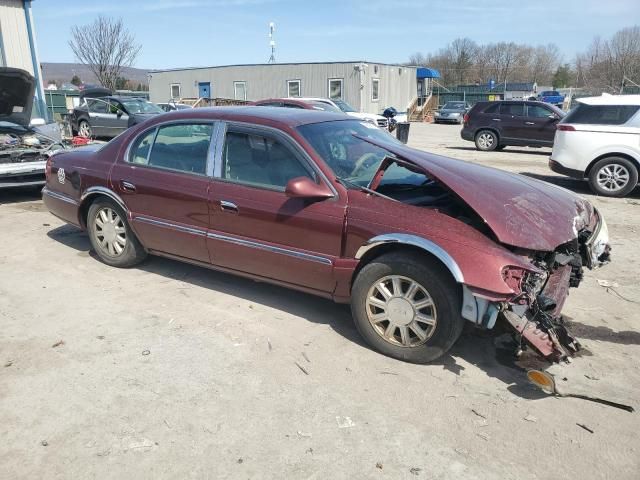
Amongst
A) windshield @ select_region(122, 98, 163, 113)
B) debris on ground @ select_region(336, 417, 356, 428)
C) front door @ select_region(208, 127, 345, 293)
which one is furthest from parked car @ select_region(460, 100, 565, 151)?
debris on ground @ select_region(336, 417, 356, 428)

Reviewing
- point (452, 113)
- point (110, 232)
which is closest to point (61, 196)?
point (110, 232)

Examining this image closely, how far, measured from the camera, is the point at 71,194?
5.55 meters

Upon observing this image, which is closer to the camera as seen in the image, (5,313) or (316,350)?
(316,350)

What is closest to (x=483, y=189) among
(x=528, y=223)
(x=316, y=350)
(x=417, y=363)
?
(x=528, y=223)

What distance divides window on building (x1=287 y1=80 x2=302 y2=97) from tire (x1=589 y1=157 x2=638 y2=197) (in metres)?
26.9

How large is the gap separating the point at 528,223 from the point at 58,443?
3.12 m

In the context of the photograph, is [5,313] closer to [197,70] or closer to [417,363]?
[417,363]

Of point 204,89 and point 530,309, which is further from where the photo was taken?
point 204,89

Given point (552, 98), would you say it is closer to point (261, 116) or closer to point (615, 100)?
point (615, 100)

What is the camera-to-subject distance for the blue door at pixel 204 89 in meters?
37.4

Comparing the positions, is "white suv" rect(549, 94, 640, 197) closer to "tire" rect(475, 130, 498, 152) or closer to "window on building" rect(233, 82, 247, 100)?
"tire" rect(475, 130, 498, 152)

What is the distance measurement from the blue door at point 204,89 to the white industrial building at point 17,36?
2234 cm

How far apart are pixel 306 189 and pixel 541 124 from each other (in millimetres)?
14212

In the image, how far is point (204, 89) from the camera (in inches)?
1481
